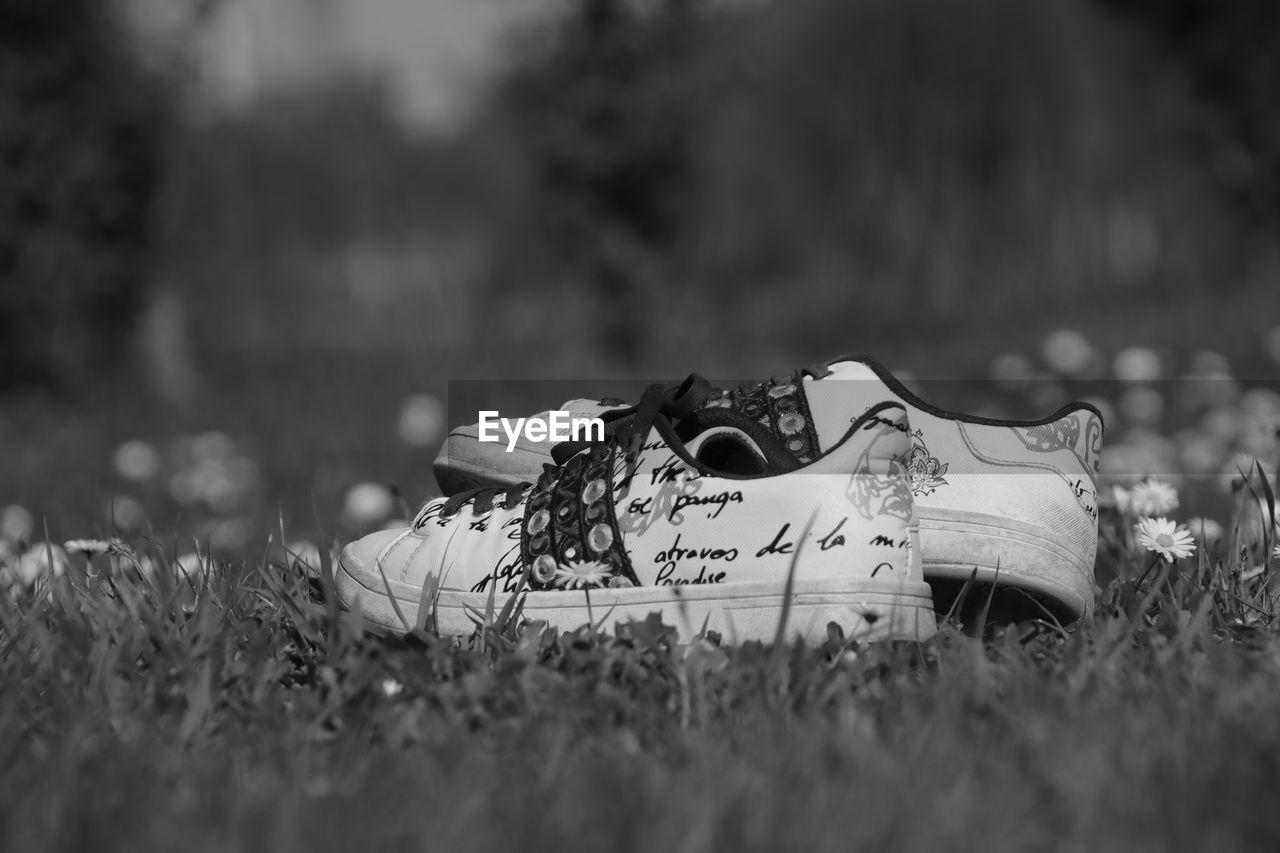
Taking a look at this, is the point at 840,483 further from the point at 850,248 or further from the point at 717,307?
the point at 850,248

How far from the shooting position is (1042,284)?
1152 centimetres

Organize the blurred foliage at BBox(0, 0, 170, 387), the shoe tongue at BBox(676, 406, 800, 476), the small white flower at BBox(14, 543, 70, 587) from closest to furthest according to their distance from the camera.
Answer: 1. the shoe tongue at BBox(676, 406, 800, 476)
2. the small white flower at BBox(14, 543, 70, 587)
3. the blurred foliage at BBox(0, 0, 170, 387)

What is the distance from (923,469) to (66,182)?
21.5 ft

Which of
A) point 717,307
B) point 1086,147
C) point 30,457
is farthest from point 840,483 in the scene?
point 1086,147

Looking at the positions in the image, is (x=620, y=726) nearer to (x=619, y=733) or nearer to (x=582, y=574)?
(x=619, y=733)

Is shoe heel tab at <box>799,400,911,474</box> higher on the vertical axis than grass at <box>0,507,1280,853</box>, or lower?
higher

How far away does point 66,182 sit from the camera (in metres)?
7.07

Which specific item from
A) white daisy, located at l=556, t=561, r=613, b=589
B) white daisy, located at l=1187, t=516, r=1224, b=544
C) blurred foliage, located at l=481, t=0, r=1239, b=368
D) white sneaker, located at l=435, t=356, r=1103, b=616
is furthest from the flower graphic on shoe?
blurred foliage, located at l=481, t=0, r=1239, b=368

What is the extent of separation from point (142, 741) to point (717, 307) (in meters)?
9.76

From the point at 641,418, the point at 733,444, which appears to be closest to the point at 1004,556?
the point at 733,444

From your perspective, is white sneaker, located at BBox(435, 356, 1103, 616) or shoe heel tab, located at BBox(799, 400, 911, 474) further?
white sneaker, located at BBox(435, 356, 1103, 616)

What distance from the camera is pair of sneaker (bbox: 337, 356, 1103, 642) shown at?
1701mm

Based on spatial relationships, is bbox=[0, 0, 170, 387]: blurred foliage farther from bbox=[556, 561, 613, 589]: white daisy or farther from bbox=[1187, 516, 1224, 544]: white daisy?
bbox=[1187, 516, 1224, 544]: white daisy

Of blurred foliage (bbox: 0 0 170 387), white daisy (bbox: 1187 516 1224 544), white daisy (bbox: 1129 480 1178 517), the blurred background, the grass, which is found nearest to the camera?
the grass
